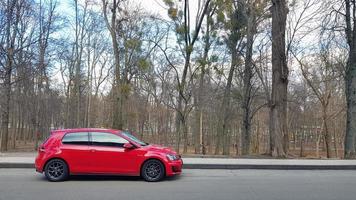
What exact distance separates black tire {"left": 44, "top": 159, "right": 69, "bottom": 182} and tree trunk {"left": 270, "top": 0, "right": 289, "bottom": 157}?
11.3 meters

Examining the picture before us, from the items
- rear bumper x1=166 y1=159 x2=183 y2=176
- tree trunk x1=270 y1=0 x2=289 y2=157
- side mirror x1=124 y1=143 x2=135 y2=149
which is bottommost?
rear bumper x1=166 y1=159 x2=183 y2=176

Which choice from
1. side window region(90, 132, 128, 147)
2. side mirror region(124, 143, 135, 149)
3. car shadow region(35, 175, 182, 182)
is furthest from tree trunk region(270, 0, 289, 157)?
side window region(90, 132, 128, 147)

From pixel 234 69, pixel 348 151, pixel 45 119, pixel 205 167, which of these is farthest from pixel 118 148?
pixel 45 119

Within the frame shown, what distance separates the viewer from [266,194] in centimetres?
855

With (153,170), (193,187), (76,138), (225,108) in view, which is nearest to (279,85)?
(153,170)

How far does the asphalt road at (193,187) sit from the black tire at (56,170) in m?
0.27

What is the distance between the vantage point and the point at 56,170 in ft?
34.3

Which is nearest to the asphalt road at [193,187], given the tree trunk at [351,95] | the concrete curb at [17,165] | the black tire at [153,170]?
the black tire at [153,170]

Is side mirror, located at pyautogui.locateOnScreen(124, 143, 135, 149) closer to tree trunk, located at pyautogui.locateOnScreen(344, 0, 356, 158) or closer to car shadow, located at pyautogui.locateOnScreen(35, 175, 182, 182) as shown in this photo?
car shadow, located at pyautogui.locateOnScreen(35, 175, 182, 182)

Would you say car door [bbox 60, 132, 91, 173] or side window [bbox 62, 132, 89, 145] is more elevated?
side window [bbox 62, 132, 89, 145]

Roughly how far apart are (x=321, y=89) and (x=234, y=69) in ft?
36.4

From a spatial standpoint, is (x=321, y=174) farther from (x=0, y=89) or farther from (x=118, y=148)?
(x=0, y=89)

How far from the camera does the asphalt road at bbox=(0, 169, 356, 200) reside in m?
8.28

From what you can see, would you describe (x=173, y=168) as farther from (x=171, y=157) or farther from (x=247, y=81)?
(x=247, y=81)
